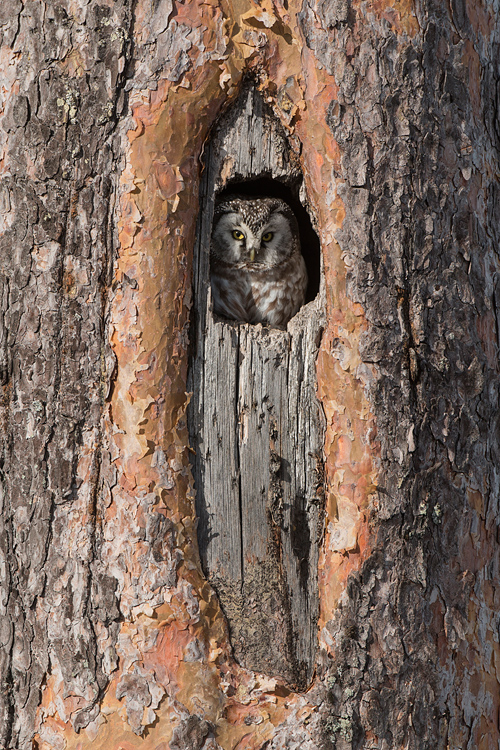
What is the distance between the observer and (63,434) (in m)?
2.12

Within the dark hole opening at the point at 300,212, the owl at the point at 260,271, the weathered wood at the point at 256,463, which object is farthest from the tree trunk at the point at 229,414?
the owl at the point at 260,271

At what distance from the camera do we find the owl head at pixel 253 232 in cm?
354

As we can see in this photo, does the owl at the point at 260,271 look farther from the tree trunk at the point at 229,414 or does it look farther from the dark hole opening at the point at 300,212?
A: the tree trunk at the point at 229,414

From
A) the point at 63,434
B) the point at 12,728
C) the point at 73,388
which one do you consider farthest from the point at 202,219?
the point at 12,728

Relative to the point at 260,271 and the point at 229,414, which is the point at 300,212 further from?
the point at 229,414

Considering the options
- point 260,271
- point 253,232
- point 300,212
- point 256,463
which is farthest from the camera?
point 300,212

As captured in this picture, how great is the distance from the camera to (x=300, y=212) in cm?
391

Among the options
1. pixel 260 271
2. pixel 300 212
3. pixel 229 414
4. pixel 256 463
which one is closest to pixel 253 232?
pixel 260 271

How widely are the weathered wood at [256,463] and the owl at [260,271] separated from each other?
4.16ft

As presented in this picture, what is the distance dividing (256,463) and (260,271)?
1736mm

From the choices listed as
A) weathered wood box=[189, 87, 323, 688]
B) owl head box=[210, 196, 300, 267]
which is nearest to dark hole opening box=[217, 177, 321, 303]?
owl head box=[210, 196, 300, 267]

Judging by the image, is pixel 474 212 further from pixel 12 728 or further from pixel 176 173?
pixel 12 728

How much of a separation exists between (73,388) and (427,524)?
123 centimetres

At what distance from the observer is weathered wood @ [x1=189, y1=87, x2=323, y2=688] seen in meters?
2.21
